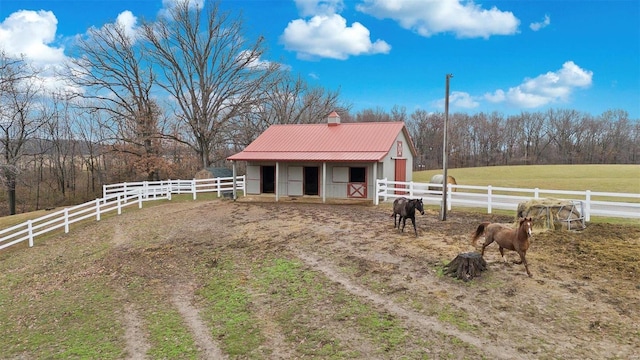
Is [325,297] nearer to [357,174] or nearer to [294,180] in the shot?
[357,174]

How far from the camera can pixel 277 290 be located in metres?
7.54

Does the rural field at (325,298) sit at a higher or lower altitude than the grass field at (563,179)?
lower

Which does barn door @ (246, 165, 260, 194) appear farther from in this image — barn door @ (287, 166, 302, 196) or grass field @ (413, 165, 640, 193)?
grass field @ (413, 165, 640, 193)

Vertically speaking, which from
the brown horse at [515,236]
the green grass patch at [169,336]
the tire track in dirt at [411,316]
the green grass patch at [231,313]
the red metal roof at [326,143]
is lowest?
the green grass patch at [169,336]

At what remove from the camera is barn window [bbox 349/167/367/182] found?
18547 mm

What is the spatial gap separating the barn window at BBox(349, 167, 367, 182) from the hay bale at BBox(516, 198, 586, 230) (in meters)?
8.76

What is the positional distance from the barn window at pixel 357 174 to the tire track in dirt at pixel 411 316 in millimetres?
10152

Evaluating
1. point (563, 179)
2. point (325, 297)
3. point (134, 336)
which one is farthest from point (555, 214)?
point (563, 179)

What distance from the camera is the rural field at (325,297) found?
5391mm

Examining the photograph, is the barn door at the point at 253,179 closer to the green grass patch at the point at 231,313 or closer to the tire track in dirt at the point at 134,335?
the green grass patch at the point at 231,313

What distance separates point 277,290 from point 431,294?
309 centimetres

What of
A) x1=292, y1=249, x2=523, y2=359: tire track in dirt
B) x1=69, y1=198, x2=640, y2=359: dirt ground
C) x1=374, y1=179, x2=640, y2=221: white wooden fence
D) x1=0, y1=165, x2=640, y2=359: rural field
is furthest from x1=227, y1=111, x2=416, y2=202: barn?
x1=292, y1=249, x2=523, y2=359: tire track in dirt

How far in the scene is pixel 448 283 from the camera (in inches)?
284

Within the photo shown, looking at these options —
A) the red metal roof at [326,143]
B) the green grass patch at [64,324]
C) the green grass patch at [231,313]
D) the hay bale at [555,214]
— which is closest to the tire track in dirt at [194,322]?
the green grass patch at [231,313]
